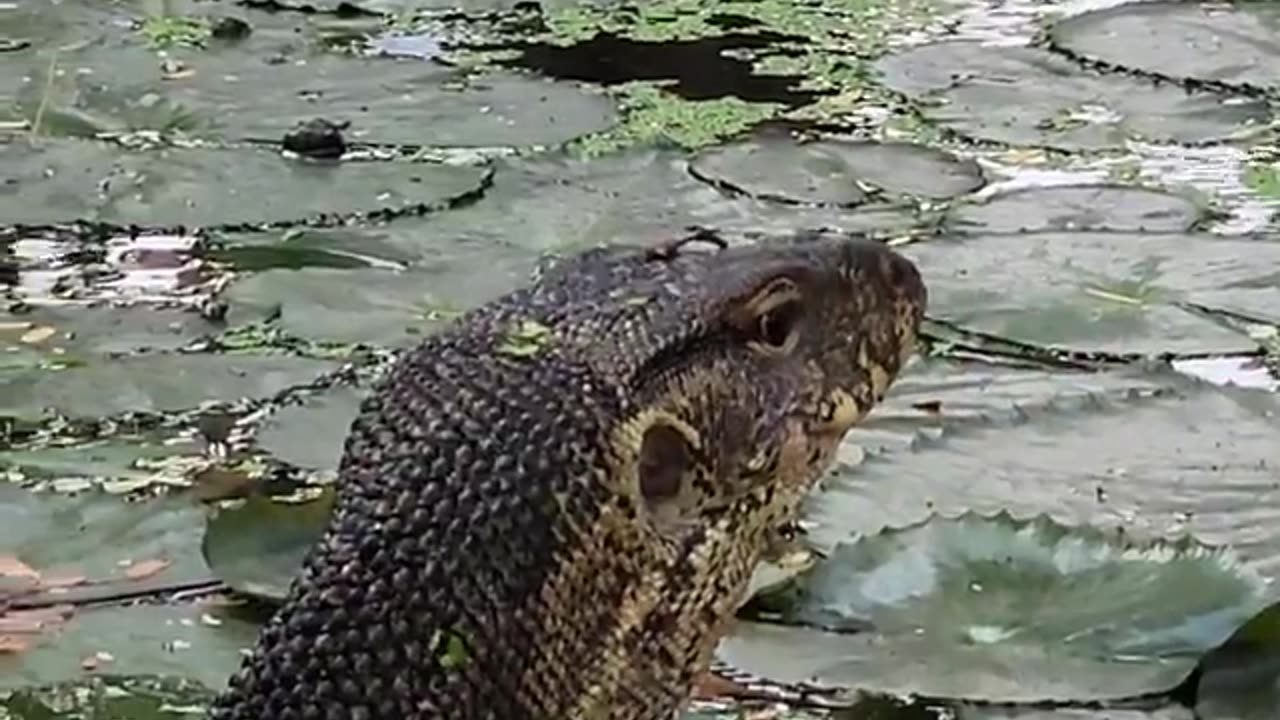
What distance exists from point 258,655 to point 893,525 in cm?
112

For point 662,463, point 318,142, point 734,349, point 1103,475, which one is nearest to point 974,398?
point 1103,475

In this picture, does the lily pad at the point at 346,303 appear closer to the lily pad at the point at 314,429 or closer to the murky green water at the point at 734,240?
the murky green water at the point at 734,240

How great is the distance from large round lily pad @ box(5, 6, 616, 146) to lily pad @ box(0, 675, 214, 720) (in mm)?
2034

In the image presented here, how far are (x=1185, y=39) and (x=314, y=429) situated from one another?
240 centimetres

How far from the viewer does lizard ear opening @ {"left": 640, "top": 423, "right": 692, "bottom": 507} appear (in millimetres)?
1910

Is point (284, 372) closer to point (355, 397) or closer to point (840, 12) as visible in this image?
point (355, 397)

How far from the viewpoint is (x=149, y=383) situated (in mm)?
3217

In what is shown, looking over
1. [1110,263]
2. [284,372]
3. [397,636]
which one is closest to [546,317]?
[397,636]

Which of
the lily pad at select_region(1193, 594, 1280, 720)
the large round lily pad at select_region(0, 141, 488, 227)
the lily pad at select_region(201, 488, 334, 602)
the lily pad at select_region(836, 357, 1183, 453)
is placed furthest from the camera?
the large round lily pad at select_region(0, 141, 488, 227)

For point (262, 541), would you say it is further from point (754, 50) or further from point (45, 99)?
point (754, 50)

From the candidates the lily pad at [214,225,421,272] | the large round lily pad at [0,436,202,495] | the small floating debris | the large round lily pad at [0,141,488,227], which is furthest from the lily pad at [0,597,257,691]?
the small floating debris

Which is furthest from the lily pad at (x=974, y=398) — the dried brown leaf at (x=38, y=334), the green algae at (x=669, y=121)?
the green algae at (x=669, y=121)

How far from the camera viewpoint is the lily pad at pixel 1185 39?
485 cm

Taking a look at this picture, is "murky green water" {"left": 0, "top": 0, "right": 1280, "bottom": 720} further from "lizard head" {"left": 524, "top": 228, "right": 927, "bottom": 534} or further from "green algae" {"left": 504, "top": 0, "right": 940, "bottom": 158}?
"lizard head" {"left": 524, "top": 228, "right": 927, "bottom": 534}
